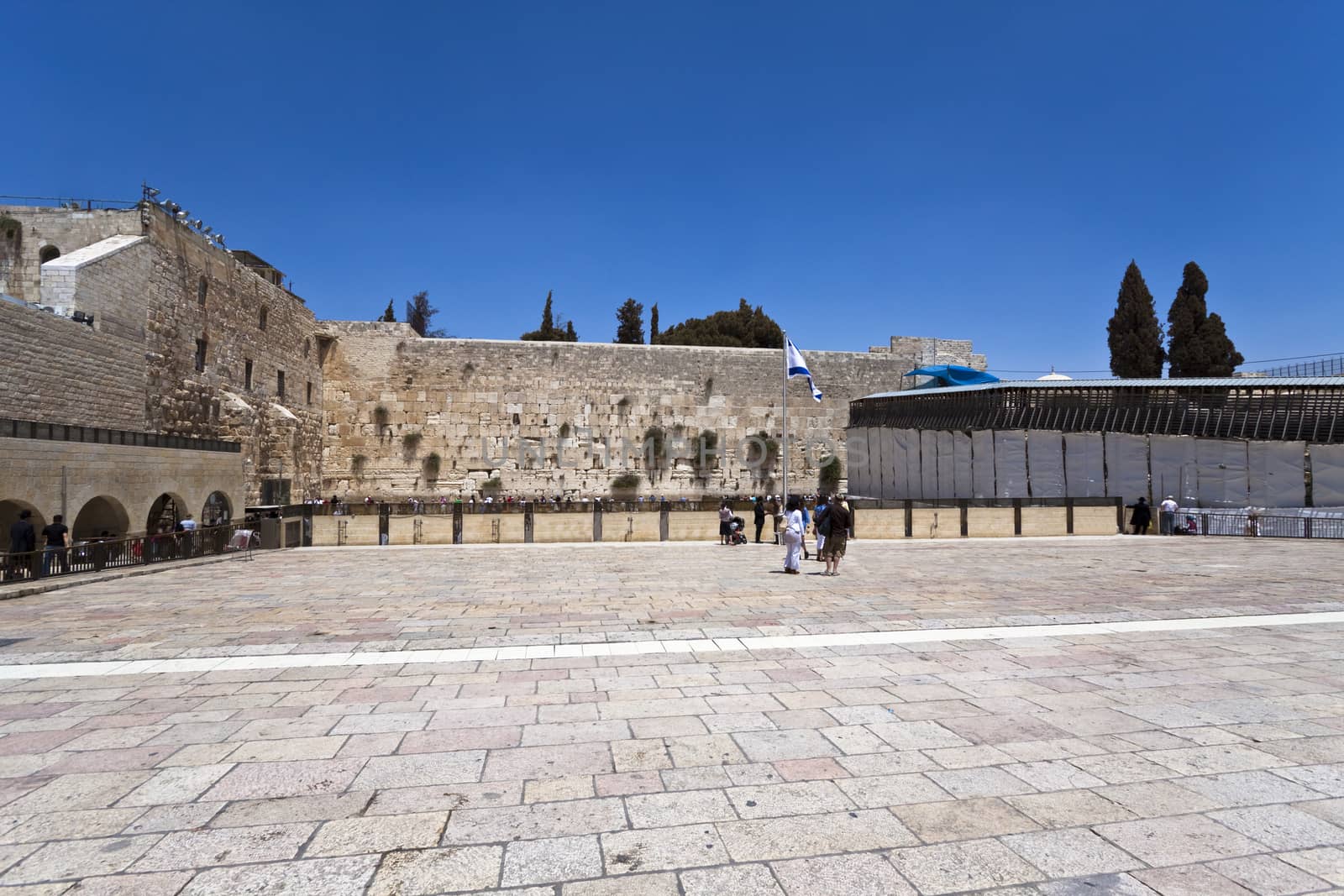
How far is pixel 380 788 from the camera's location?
9.93ft

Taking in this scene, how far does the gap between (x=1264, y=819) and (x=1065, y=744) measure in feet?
2.78

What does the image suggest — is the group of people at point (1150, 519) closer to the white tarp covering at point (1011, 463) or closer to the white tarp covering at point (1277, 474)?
the white tarp covering at point (1277, 474)

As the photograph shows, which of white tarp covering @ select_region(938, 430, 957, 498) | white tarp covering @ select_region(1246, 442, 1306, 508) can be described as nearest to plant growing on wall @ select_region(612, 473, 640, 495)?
white tarp covering @ select_region(938, 430, 957, 498)

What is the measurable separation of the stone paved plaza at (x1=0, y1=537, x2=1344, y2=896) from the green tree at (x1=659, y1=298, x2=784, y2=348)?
36.9 meters

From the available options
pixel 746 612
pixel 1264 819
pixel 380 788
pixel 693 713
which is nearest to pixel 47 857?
pixel 380 788

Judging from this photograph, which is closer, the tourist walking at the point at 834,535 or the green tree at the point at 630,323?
the tourist walking at the point at 834,535

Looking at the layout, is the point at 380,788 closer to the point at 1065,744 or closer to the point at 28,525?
the point at 1065,744

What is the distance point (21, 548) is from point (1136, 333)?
41.7 m

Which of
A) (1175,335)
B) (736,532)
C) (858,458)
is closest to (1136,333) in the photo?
(1175,335)

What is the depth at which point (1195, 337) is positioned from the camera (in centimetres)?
3481

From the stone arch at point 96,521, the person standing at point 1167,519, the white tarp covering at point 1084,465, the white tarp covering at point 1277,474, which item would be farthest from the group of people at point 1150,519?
the stone arch at point 96,521

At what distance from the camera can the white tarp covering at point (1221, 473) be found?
19.0m

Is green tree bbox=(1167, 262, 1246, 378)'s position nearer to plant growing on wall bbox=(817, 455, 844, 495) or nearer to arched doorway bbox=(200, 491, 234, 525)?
plant growing on wall bbox=(817, 455, 844, 495)

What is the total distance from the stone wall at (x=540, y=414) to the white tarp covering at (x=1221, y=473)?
1235 cm
